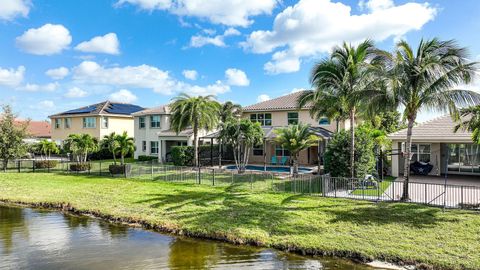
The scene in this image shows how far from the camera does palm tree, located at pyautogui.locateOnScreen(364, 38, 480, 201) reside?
14.7 metres


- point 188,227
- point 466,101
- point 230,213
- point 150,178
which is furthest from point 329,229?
point 150,178

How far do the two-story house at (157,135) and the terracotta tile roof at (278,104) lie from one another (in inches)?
254

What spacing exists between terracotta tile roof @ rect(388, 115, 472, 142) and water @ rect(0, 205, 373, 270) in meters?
17.2

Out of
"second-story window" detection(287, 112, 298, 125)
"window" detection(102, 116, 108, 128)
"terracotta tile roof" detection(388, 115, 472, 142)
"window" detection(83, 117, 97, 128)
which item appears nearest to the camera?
"terracotta tile roof" detection(388, 115, 472, 142)

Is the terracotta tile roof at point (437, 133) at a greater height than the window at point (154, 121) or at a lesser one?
lesser

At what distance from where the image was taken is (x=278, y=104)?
36594mm

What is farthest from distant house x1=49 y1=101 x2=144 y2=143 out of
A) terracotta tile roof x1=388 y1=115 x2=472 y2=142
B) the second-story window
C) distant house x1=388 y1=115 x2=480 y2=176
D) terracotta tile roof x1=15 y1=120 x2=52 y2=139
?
terracotta tile roof x1=388 y1=115 x2=472 y2=142

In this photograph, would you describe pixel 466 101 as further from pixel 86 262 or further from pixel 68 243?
pixel 68 243

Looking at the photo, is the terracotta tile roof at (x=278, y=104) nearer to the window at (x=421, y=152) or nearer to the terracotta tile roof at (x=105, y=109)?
the window at (x=421, y=152)

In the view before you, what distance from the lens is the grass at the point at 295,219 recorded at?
11.4 m

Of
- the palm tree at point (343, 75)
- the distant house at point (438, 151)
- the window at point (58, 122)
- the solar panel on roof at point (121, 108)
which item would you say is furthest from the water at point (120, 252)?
the window at point (58, 122)

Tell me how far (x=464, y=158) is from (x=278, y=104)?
17483mm

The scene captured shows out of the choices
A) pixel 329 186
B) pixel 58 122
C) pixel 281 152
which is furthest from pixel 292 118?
pixel 58 122

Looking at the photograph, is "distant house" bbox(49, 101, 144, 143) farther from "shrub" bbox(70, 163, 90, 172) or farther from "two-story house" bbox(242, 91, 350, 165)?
"two-story house" bbox(242, 91, 350, 165)
